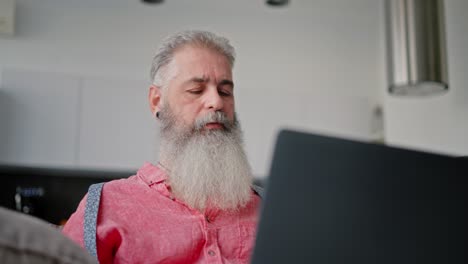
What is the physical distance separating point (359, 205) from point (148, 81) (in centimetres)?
358

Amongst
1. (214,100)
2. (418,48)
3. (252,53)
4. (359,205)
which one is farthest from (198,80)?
(252,53)

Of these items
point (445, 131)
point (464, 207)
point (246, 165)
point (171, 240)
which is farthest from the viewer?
point (445, 131)

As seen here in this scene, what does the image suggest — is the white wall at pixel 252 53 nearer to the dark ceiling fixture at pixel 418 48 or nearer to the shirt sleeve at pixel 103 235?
the dark ceiling fixture at pixel 418 48

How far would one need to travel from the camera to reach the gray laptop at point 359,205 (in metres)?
0.67

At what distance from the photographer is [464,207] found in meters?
0.78

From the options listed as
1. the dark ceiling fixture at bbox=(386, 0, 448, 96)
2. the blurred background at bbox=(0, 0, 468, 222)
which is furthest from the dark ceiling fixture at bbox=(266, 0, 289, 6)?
the dark ceiling fixture at bbox=(386, 0, 448, 96)

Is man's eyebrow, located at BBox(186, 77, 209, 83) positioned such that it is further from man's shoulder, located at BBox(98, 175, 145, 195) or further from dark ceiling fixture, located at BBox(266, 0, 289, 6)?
dark ceiling fixture, located at BBox(266, 0, 289, 6)

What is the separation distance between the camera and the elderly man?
4.38 feet

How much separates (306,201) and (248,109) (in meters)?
3.70

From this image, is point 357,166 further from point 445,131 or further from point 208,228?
point 445,131

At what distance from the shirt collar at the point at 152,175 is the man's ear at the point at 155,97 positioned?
0.74 feet

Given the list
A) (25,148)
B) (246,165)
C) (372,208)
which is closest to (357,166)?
(372,208)

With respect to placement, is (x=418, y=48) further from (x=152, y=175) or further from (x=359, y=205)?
(x=359, y=205)

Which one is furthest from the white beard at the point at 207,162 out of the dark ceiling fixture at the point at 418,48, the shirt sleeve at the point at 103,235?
the dark ceiling fixture at the point at 418,48
